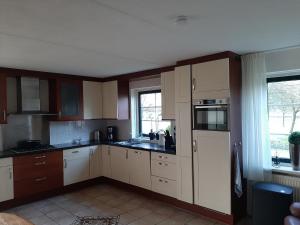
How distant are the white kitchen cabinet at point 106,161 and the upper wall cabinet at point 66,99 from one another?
0.82 metres

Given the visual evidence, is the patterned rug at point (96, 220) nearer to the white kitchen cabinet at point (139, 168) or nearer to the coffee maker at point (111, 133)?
the white kitchen cabinet at point (139, 168)

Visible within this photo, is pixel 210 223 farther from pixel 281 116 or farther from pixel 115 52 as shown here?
pixel 115 52

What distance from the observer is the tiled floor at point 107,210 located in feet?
10.4

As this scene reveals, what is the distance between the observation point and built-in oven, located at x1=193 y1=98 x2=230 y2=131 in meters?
2.98

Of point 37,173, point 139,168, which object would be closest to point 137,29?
point 139,168

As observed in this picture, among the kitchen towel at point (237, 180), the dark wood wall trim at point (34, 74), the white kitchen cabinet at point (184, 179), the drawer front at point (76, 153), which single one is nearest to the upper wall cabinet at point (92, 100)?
the dark wood wall trim at point (34, 74)

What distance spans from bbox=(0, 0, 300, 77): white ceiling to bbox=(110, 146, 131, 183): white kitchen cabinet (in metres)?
1.90

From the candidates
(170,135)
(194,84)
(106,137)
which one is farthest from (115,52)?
(106,137)

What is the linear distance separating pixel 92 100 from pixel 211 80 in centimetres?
281

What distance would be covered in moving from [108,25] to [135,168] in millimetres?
2790

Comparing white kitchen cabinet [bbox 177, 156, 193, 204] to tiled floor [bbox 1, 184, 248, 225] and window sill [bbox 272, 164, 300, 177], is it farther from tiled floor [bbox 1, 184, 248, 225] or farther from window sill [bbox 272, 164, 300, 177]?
window sill [bbox 272, 164, 300, 177]

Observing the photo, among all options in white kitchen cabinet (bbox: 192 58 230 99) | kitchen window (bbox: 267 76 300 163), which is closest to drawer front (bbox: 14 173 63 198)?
white kitchen cabinet (bbox: 192 58 230 99)

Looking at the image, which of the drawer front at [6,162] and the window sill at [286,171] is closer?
the window sill at [286,171]

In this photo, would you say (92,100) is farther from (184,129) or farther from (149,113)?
(184,129)
